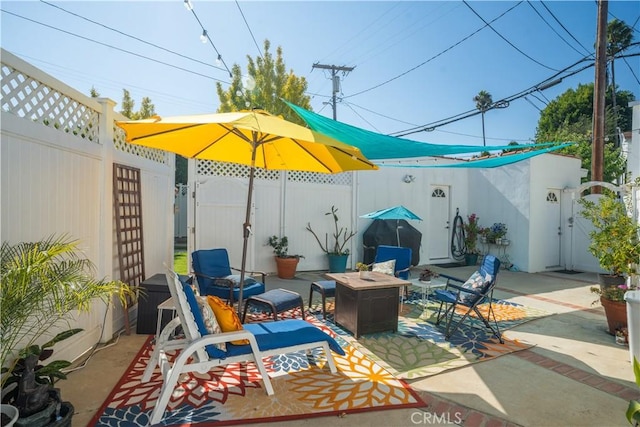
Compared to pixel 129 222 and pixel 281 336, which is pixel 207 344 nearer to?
pixel 281 336

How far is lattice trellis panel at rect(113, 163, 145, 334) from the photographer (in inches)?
155

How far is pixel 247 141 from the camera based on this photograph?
366 centimetres

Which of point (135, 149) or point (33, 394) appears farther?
point (135, 149)

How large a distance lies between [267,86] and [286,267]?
6709 mm

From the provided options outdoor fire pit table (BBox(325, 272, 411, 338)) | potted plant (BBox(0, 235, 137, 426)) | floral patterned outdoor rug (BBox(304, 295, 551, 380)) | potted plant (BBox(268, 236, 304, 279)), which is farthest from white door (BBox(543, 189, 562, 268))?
potted plant (BBox(0, 235, 137, 426))

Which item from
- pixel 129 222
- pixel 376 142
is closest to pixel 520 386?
pixel 376 142

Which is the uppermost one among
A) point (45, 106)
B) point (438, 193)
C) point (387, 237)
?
point (45, 106)

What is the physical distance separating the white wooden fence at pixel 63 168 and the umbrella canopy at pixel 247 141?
60 centimetres

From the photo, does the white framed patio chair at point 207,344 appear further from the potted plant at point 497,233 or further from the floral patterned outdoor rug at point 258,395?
the potted plant at point 497,233

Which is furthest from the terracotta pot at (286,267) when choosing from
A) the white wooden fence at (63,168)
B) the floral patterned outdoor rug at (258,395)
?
the floral patterned outdoor rug at (258,395)

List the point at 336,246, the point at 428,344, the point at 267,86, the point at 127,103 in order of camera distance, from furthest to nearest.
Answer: the point at 127,103 → the point at 267,86 → the point at 336,246 → the point at 428,344

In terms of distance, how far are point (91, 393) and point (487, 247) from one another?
31.2ft

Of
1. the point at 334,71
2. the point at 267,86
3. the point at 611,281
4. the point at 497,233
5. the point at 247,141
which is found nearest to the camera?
the point at 247,141

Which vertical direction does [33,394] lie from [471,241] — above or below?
below
